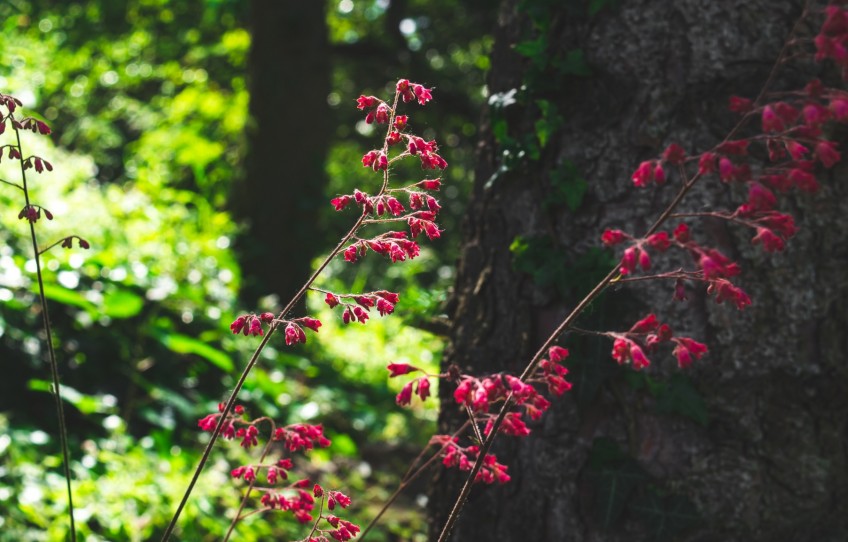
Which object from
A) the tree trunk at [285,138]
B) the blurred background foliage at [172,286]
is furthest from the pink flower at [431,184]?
the tree trunk at [285,138]

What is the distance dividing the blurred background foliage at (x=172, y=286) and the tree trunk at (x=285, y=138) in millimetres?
82

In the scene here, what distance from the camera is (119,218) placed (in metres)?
5.02

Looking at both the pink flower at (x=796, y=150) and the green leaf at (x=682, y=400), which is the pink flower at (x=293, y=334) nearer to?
the pink flower at (x=796, y=150)

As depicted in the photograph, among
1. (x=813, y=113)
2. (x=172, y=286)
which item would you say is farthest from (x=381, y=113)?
(x=172, y=286)

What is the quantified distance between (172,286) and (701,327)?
10.0 ft

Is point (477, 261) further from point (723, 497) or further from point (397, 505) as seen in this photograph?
point (397, 505)

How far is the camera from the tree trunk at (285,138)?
6.61m

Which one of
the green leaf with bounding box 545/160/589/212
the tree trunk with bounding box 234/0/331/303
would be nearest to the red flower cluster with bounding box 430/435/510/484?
the green leaf with bounding box 545/160/589/212

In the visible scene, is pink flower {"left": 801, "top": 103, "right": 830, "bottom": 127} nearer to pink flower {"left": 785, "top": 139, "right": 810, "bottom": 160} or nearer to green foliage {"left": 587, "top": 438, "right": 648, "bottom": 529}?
pink flower {"left": 785, "top": 139, "right": 810, "bottom": 160}

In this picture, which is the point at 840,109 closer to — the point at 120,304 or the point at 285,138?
the point at 120,304

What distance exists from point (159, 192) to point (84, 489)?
377 cm

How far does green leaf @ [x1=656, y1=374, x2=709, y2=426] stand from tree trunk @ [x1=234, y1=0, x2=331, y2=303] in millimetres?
4962

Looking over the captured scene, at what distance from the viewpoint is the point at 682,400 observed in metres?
1.81

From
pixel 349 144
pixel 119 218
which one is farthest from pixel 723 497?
pixel 349 144
